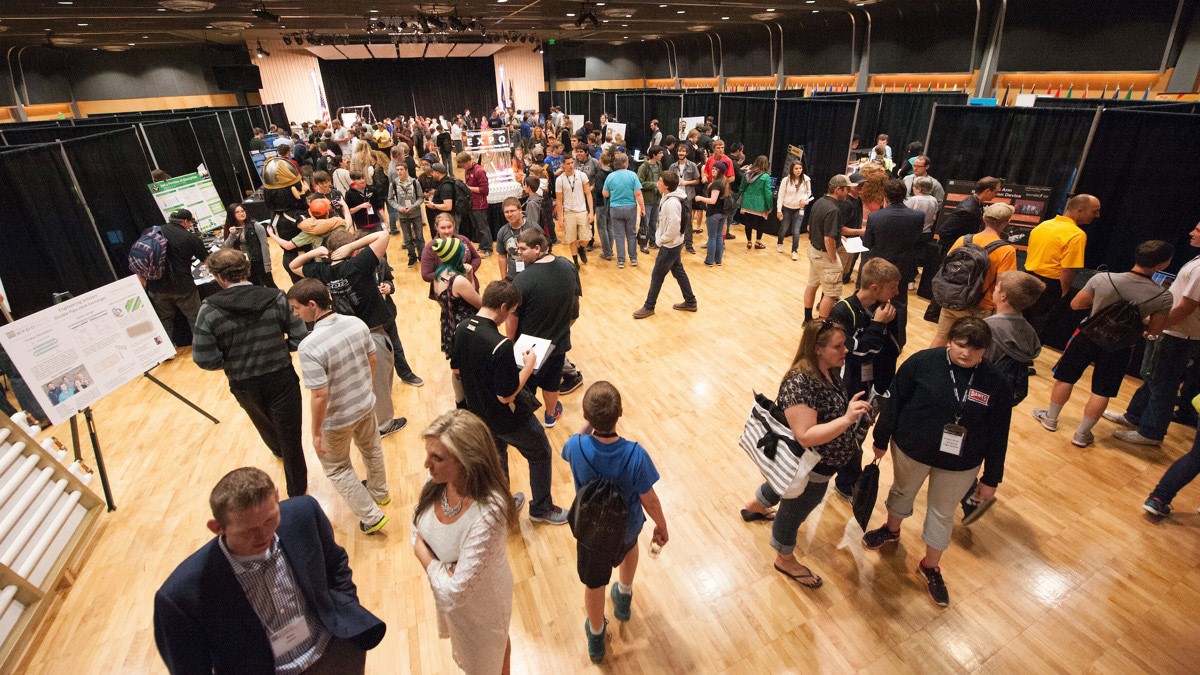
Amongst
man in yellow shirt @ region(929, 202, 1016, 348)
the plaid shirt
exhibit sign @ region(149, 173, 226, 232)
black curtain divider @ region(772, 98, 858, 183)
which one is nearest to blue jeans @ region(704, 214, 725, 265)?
black curtain divider @ region(772, 98, 858, 183)

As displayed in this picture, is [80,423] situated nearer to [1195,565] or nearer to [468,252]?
[468,252]

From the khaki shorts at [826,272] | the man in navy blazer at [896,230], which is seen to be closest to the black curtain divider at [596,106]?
the khaki shorts at [826,272]

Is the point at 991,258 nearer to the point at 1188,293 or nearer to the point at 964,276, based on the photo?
the point at 964,276

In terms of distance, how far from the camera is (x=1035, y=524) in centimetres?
302

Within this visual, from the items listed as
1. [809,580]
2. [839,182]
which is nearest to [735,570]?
[809,580]

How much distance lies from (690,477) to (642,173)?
506 cm

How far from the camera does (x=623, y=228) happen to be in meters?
6.85

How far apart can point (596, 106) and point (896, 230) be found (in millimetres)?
15296

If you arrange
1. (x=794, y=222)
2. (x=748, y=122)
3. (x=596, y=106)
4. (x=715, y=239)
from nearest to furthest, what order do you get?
(x=715, y=239) → (x=794, y=222) → (x=748, y=122) → (x=596, y=106)

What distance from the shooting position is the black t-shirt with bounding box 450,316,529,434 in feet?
7.93

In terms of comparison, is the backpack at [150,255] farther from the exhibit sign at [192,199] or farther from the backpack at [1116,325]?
the backpack at [1116,325]

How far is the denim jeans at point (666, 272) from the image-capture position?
537cm

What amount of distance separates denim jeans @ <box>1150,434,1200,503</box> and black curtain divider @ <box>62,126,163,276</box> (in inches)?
348

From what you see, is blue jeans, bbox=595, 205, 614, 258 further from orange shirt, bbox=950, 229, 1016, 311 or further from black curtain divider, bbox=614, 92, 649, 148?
black curtain divider, bbox=614, 92, 649, 148
